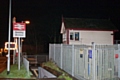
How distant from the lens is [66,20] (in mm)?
35281

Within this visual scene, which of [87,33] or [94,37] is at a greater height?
[87,33]

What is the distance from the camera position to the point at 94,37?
33.5m

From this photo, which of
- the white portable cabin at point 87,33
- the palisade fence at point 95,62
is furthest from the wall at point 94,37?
the palisade fence at point 95,62

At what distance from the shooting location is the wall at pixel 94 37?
33.1 meters

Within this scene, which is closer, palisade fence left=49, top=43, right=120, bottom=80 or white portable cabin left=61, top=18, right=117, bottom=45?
palisade fence left=49, top=43, right=120, bottom=80

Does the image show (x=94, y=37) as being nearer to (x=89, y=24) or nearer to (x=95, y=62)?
(x=89, y=24)

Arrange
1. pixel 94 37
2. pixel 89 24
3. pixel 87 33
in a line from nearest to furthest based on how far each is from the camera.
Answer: pixel 87 33, pixel 94 37, pixel 89 24

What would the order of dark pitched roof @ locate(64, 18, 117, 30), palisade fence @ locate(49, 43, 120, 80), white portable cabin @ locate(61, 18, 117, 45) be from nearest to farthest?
1. palisade fence @ locate(49, 43, 120, 80)
2. white portable cabin @ locate(61, 18, 117, 45)
3. dark pitched roof @ locate(64, 18, 117, 30)

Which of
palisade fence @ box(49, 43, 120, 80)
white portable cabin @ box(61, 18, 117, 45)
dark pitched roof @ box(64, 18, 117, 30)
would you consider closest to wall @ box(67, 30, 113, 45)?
white portable cabin @ box(61, 18, 117, 45)

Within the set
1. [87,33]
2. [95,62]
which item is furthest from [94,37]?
[95,62]

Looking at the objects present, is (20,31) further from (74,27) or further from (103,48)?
(74,27)

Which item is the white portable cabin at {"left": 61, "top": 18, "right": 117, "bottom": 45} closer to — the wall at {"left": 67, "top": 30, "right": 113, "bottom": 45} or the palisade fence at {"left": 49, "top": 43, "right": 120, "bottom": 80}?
the wall at {"left": 67, "top": 30, "right": 113, "bottom": 45}

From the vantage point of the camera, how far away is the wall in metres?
33.1

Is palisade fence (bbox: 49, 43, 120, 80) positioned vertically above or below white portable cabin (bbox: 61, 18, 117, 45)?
below
